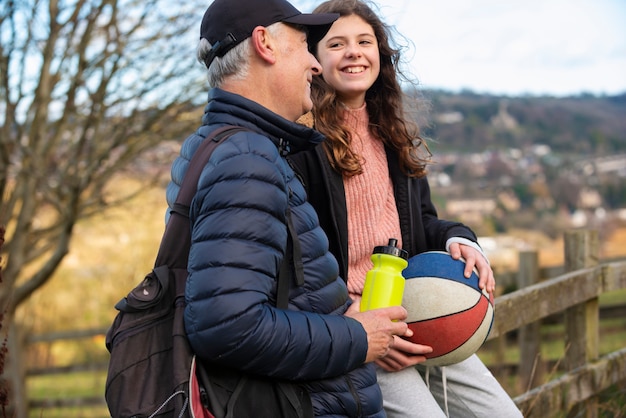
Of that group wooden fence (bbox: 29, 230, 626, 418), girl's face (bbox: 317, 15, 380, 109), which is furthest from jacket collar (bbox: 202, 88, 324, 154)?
wooden fence (bbox: 29, 230, 626, 418)

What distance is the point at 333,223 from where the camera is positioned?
108 inches

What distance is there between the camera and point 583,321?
488 cm

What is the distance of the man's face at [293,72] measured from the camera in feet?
7.25

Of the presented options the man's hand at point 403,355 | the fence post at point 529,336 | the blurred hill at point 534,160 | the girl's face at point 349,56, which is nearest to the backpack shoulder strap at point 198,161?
the man's hand at point 403,355

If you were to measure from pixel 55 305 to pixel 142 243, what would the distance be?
2917mm

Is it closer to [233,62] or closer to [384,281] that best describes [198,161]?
[233,62]

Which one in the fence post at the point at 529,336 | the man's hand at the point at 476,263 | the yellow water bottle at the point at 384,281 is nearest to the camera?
the yellow water bottle at the point at 384,281

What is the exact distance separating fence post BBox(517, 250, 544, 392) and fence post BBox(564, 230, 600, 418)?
2.49 metres

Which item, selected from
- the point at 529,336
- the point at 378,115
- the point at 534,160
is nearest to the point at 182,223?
the point at 378,115

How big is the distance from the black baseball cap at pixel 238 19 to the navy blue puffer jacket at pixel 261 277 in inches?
5.9

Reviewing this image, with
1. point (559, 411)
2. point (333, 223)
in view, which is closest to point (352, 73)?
point (333, 223)

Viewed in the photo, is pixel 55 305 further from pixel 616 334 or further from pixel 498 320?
pixel 498 320

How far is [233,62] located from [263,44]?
10 cm

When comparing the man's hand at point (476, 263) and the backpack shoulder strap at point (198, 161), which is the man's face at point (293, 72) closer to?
the backpack shoulder strap at point (198, 161)
